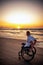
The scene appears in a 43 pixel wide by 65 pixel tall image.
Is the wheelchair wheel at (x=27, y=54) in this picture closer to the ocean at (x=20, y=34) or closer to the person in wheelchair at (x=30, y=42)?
the person in wheelchair at (x=30, y=42)

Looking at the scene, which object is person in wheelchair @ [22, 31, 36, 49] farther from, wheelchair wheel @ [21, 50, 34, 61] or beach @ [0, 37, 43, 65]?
beach @ [0, 37, 43, 65]

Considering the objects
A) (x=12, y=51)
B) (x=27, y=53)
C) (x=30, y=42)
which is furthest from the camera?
(x=12, y=51)

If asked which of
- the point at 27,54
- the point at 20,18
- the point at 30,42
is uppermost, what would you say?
the point at 20,18

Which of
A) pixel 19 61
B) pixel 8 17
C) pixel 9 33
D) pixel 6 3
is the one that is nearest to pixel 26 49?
pixel 19 61

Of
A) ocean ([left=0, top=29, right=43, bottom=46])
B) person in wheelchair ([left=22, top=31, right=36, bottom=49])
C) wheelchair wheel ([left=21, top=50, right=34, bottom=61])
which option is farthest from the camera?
ocean ([left=0, top=29, right=43, bottom=46])

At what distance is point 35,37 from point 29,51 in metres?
0.43

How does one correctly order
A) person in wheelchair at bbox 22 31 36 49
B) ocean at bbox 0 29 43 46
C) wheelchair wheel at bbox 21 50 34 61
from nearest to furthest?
1. person in wheelchair at bbox 22 31 36 49
2. wheelchair wheel at bbox 21 50 34 61
3. ocean at bbox 0 29 43 46

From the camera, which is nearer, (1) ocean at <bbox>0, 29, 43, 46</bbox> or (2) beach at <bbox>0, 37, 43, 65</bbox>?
(2) beach at <bbox>0, 37, 43, 65</bbox>

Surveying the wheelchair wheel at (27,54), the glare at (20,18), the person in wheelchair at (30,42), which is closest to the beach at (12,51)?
the wheelchair wheel at (27,54)

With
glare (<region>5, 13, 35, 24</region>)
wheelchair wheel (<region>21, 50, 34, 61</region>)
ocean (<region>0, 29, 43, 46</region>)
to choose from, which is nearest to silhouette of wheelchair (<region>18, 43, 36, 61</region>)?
wheelchair wheel (<region>21, 50, 34, 61</region>)

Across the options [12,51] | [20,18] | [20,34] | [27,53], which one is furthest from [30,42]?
[20,18]

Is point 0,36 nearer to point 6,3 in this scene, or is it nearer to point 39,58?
point 6,3

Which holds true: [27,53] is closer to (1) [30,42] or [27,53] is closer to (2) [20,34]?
Answer: (1) [30,42]

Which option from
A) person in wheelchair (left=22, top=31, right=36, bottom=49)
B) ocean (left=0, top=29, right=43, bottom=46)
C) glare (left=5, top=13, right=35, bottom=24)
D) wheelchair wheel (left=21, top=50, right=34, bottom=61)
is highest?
glare (left=5, top=13, right=35, bottom=24)
